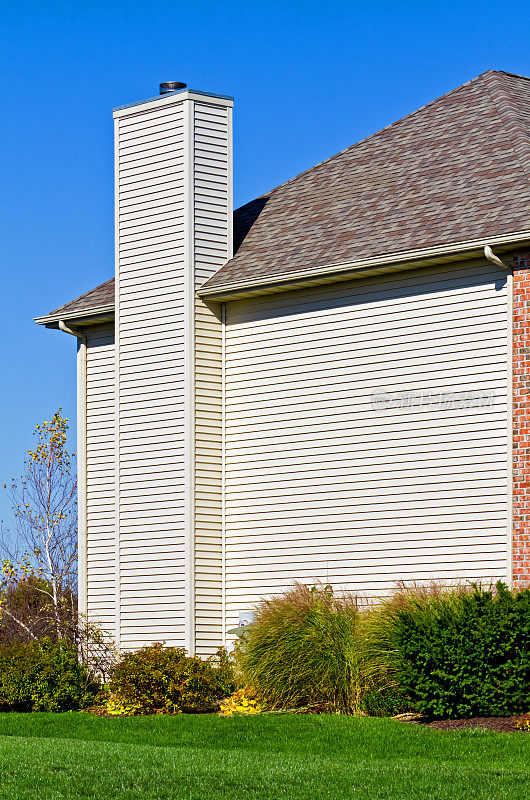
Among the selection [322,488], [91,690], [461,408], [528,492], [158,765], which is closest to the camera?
[158,765]

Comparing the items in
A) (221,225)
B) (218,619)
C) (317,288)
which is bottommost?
(218,619)

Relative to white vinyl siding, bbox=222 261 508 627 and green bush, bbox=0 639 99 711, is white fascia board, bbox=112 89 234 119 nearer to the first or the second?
white vinyl siding, bbox=222 261 508 627

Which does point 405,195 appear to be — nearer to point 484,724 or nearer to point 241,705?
point 241,705

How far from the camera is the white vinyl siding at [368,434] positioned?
15617 millimetres

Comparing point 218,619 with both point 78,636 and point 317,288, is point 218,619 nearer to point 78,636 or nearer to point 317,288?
point 78,636

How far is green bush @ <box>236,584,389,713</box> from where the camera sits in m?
14.9

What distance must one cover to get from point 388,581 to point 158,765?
19.4 feet

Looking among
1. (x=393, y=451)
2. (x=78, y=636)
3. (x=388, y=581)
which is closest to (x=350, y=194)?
(x=393, y=451)

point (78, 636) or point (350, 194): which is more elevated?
point (350, 194)

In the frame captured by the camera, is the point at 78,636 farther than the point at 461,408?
Yes

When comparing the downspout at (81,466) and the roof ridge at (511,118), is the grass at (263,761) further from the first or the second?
the roof ridge at (511,118)

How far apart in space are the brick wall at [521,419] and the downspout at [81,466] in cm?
832

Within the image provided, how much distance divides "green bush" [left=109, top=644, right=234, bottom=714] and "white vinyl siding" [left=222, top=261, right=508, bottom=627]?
160 cm

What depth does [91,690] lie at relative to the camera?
18.7 m
